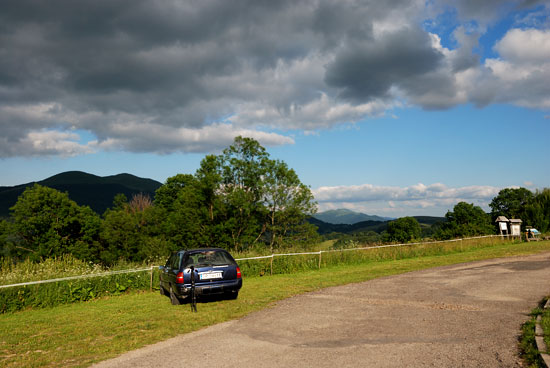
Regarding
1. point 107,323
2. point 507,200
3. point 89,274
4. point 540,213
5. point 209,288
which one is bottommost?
point 107,323

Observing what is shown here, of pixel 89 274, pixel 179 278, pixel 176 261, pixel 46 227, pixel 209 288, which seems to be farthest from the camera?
pixel 46 227

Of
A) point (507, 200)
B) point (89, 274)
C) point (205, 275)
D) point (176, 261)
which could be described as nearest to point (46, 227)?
point (89, 274)

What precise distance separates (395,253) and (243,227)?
34.7 meters

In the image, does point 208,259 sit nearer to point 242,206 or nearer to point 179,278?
point 179,278

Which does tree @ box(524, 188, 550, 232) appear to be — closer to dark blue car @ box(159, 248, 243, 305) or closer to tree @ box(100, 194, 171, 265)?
dark blue car @ box(159, 248, 243, 305)

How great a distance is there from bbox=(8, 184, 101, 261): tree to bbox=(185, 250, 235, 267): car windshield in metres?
49.1

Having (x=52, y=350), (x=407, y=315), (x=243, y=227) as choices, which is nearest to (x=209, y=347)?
(x=52, y=350)

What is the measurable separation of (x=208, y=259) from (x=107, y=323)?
3263mm

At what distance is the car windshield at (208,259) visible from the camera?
11.4 m

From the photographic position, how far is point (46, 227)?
54094 mm

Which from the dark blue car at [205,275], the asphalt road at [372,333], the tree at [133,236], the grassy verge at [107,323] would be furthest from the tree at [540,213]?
the tree at [133,236]

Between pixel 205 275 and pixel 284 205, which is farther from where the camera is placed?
pixel 284 205

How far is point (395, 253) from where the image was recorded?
962 inches

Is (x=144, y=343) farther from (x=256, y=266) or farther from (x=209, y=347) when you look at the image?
(x=256, y=266)
